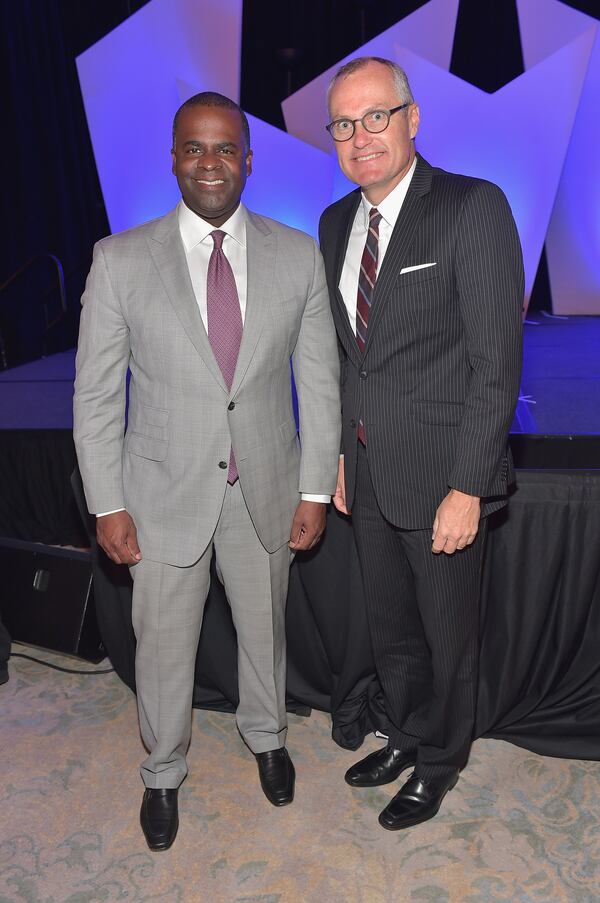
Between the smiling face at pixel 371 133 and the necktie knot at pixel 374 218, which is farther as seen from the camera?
the necktie knot at pixel 374 218

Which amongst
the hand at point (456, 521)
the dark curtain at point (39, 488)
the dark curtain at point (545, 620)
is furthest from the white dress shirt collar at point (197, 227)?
the dark curtain at point (39, 488)

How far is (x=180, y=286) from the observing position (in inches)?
67.2

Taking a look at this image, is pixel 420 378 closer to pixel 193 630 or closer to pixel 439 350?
pixel 439 350

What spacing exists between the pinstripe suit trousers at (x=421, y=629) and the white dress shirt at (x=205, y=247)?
48 centimetres

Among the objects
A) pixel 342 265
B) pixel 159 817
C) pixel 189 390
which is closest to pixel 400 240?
pixel 342 265

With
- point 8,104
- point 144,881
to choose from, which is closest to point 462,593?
point 144,881

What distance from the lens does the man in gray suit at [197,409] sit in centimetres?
170

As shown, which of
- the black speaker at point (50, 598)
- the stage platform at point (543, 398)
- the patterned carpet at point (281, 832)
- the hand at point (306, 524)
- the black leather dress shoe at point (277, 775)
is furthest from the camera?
the stage platform at point (543, 398)

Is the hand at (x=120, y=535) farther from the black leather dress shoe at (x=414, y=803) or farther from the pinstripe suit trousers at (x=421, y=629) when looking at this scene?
the black leather dress shoe at (x=414, y=803)

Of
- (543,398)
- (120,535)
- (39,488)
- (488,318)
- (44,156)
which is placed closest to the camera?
(488,318)

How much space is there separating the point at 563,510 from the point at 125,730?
4.68 ft

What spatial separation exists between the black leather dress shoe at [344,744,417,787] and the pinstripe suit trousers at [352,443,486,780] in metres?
0.03

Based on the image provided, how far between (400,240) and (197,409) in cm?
56

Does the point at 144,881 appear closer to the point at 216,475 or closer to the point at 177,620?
the point at 177,620
